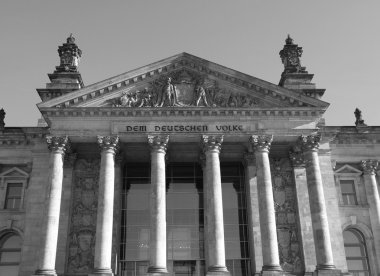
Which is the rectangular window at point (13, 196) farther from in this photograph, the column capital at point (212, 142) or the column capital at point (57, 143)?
the column capital at point (212, 142)

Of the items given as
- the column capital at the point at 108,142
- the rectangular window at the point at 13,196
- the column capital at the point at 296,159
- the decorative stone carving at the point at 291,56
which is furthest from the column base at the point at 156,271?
the decorative stone carving at the point at 291,56

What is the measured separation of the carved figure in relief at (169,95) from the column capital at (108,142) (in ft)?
13.7

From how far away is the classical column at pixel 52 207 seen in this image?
30.6 metres

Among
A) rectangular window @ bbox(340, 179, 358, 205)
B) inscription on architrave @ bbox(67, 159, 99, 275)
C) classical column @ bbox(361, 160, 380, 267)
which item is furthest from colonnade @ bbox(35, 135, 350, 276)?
classical column @ bbox(361, 160, 380, 267)

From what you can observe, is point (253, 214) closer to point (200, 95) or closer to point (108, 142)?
point (200, 95)

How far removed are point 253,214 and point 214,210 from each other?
4.21 meters

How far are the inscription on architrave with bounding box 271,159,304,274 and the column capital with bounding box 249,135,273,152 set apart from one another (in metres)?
3.89

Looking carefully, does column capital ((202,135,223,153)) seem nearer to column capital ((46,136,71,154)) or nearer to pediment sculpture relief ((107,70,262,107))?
pediment sculpture relief ((107,70,262,107))

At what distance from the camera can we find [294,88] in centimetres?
3888

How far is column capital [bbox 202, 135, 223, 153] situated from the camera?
34125 mm

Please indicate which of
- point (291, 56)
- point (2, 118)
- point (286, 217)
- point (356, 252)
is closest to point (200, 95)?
→ point (291, 56)

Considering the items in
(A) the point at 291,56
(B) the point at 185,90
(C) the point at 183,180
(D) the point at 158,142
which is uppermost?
(A) the point at 291,56

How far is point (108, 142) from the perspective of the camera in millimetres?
33844

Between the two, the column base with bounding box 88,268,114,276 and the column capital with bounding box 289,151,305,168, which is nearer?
the column base with bounding box 88,268,114,276
